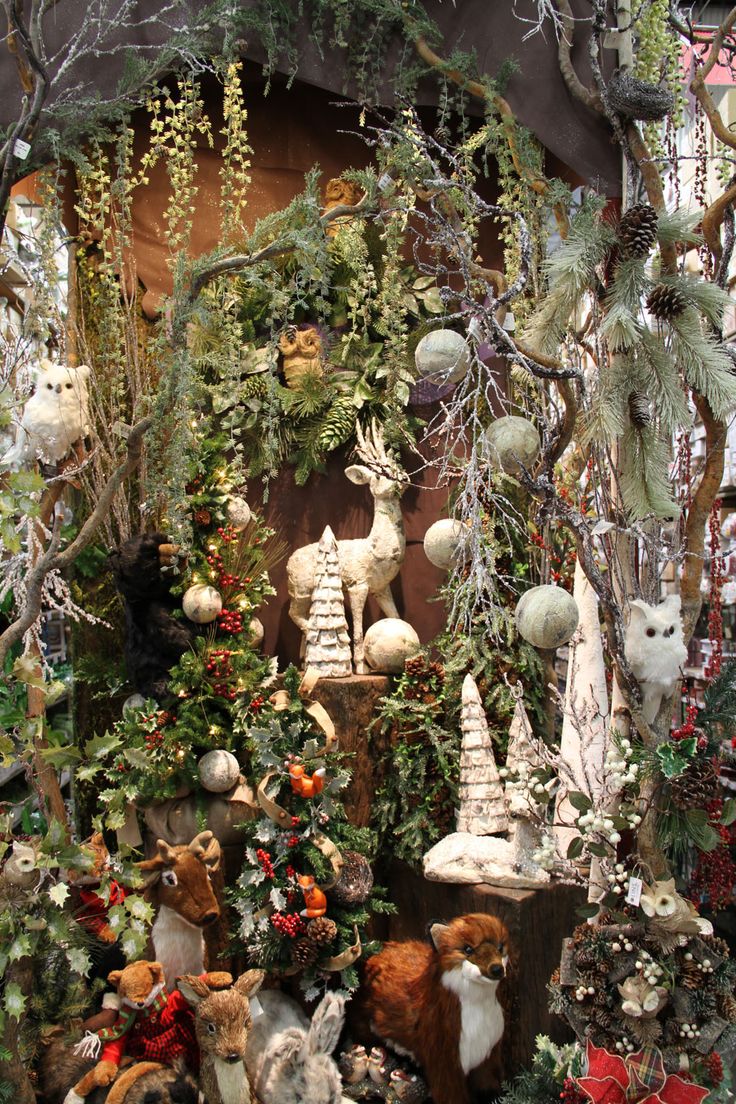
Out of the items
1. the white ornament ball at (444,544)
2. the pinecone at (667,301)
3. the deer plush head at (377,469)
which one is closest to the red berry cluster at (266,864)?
the white ornament ball at (444,544)

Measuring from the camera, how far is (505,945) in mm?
2875

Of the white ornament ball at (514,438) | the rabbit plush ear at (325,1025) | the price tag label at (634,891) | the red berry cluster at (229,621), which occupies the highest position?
the white ornament ball at (514,438)

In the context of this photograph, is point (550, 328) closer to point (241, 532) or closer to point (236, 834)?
point (241, 532)

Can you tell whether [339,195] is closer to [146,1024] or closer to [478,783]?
[478,783]

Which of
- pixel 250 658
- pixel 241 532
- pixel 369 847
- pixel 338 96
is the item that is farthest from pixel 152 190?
pixel 369 847

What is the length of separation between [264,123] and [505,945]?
3.20 metres

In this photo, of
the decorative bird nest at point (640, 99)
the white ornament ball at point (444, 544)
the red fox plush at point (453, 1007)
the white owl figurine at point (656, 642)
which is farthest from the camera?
the white ornament ball at point (444, 544)

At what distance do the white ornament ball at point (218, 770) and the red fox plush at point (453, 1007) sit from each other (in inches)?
31.8

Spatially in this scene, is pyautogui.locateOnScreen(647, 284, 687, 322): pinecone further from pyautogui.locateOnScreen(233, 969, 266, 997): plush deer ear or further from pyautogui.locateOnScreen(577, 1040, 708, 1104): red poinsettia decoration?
pyautogui.locateOnScreen(233, 969, 266, 997): plush deer ear

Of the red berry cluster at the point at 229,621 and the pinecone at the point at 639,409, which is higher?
the pinecone at the point at 639,409

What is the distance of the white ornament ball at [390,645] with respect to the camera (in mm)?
3633

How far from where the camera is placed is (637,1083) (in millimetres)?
2430

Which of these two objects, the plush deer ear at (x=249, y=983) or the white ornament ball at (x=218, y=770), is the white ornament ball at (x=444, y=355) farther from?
the plush deer ear at (x=249, y=983)

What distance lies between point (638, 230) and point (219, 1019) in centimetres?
226
